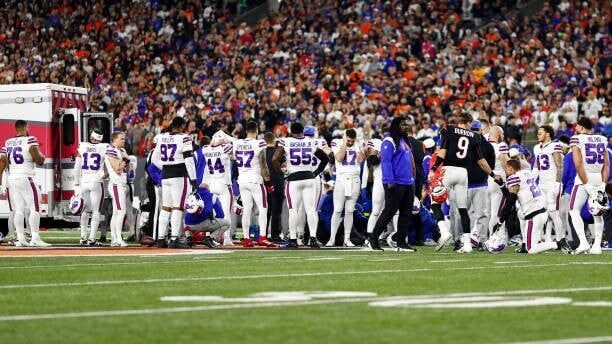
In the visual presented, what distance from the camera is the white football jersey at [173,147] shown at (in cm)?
1997

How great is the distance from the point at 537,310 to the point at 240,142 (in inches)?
481

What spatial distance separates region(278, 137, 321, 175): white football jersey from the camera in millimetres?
21047

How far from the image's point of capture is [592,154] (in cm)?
1816

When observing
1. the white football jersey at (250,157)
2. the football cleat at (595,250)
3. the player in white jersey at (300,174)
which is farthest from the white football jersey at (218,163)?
the football cleat at (595,250)

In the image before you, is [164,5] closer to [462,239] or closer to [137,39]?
[137,39]

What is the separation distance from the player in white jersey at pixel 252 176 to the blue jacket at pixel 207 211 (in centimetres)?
40

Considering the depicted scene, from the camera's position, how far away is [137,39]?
40750mm

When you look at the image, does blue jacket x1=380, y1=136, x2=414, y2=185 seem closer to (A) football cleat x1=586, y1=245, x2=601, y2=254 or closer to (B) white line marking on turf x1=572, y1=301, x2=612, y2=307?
(A) football cleat x1=586, y1=245, x2=601, y2=254

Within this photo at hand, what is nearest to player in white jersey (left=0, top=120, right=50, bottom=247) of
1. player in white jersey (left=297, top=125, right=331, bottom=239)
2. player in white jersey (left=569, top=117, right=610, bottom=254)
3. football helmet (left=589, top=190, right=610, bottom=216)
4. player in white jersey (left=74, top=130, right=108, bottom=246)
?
player in white jersey (left=74, top=130, right=108, bottom=246)

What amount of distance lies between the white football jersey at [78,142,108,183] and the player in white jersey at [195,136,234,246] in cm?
153

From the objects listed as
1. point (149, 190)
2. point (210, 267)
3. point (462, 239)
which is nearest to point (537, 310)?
point (210, 267)

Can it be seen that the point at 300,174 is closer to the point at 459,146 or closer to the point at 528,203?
the point at 459,146

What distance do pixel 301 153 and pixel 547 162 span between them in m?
3.72

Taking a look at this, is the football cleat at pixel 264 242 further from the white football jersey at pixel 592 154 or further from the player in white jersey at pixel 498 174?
the white football jersey at pixel 592 154
